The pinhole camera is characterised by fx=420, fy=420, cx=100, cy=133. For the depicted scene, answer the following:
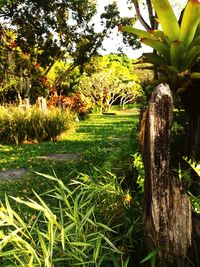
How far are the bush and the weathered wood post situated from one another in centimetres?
1105

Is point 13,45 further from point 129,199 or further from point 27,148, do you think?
point 129,199

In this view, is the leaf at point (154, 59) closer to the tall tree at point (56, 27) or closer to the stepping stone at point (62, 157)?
the stepping stone at point (62, 157)

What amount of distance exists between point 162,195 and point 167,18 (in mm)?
1191

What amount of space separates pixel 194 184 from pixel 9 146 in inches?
377

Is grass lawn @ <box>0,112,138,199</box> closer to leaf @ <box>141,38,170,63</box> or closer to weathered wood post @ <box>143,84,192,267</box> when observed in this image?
leaf @ <box>141,38,170,63</box>

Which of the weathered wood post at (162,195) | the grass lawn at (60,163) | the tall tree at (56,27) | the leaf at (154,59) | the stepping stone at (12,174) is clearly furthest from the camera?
the tall tree at (56,27)

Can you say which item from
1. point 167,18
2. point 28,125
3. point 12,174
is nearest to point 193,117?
point 167,18

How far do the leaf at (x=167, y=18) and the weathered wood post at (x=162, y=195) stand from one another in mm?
743

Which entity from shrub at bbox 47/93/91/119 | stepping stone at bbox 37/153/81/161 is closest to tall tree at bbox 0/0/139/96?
shrub at bbox 47/93/91/119

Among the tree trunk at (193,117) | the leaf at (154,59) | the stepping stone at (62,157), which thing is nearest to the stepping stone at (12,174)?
the stepping stone at (62,157)

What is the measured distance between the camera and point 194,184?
3.30m

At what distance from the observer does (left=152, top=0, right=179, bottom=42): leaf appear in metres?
2.65

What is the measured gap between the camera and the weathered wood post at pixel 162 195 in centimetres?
210

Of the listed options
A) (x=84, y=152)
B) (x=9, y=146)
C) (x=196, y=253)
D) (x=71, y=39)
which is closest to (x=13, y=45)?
(x=71, y=39)
